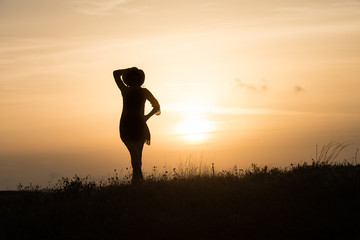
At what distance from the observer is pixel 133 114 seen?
51.2 ft

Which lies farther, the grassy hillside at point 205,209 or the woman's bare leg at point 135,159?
the woman's bare leg at point 135,159

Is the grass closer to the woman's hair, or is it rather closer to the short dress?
the short dress

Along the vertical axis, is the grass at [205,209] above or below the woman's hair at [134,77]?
below

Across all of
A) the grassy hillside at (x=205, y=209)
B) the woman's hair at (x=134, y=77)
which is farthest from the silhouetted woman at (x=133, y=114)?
the grassy hillside at (x=205, y=209)

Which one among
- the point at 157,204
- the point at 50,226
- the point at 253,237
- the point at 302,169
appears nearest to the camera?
the point at 253,237

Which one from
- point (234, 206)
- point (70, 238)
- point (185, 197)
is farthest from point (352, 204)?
point (70, 238)

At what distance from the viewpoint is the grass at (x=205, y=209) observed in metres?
10.8

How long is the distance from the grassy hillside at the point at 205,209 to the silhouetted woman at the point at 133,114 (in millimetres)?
1135

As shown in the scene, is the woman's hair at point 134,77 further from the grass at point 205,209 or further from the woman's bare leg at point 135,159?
the grass at point 205,209

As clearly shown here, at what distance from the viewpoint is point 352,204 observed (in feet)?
38.1

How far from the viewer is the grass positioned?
10.8 metres

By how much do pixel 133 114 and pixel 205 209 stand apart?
4.75m

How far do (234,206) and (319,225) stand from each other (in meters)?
2.02

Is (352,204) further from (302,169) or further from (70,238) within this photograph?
(70,238)
